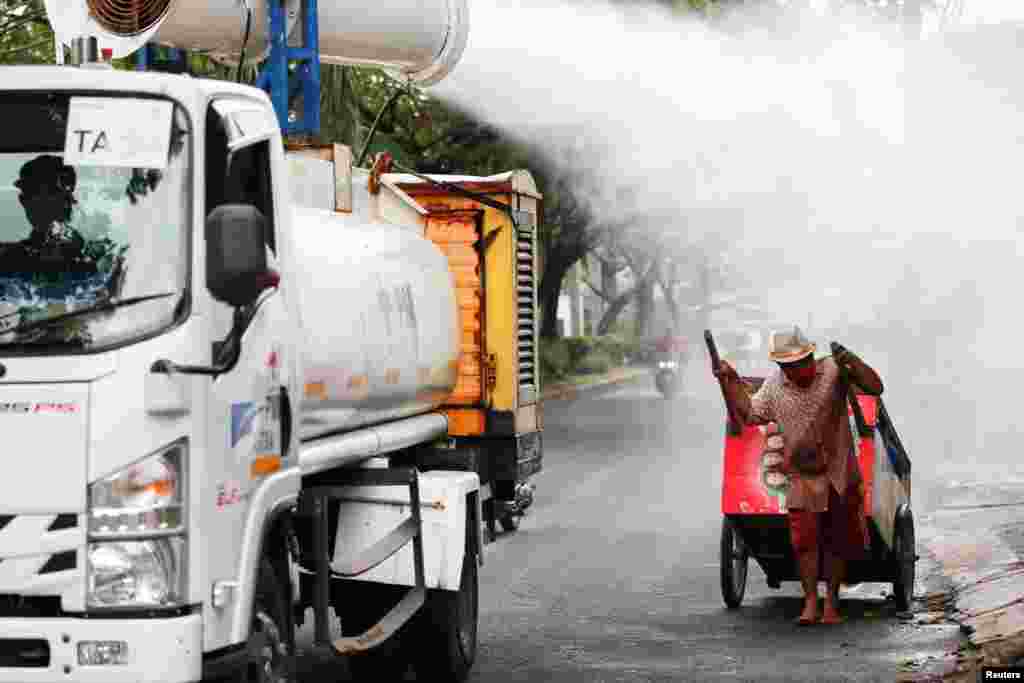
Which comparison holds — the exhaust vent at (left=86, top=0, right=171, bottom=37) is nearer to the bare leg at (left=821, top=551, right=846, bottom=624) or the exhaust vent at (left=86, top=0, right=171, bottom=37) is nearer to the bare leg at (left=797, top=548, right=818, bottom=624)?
the bare leg at (left=797, top=548, right=818, bottom=624)

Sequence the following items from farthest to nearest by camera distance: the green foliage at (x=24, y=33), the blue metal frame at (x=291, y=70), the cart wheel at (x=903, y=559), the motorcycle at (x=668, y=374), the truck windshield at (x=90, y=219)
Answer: the motorcycle at (x=668, y=374), the green foliage at (x=24, y=33), the cart wheel at (x=903, y=559), the blue metal frame at (x=291, y=70), the truck windshield at (x=90, y=219)

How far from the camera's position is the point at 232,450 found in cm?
677

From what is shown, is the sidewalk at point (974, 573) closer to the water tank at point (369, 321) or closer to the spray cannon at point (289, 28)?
the water tank at point (369, 321)

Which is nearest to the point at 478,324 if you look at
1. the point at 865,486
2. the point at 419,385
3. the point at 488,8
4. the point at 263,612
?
the point at 419,385

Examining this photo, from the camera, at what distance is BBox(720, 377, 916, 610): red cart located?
11781 millimetres

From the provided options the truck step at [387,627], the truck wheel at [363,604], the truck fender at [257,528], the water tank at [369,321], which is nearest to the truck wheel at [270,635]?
the truck fender at [257,528]

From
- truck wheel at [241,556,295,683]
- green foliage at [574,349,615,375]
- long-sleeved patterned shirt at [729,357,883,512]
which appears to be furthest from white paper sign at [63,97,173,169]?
green foliage at [574,349,615,375]

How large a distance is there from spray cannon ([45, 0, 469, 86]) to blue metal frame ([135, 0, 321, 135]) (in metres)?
0.07

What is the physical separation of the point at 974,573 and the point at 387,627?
5.71 m

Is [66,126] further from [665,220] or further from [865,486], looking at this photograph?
[665,220]

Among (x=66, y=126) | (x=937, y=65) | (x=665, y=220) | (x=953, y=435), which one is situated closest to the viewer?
(x=66, y=126)

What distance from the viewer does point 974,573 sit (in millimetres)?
13422

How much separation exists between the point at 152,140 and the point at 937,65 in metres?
17.1

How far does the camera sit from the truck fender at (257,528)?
22.2 ft
